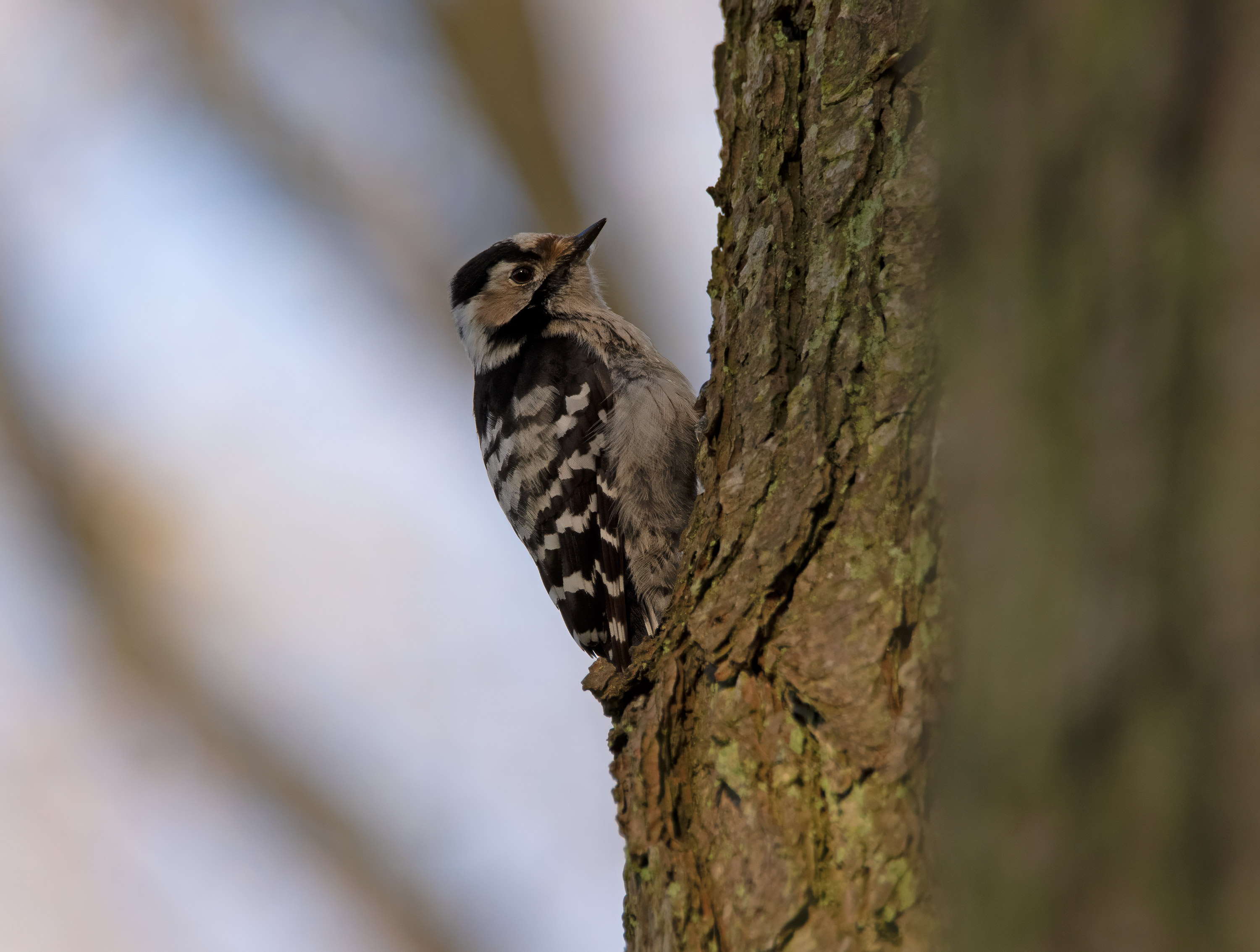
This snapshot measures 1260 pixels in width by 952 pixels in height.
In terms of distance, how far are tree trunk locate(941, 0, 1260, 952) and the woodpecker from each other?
9.44 ft

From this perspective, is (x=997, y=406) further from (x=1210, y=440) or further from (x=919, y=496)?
(x=919, y=496)

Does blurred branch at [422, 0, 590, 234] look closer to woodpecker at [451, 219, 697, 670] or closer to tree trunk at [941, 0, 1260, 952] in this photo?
woodpecker at [451, 219, 697, 670]

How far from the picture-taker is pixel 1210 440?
72cm

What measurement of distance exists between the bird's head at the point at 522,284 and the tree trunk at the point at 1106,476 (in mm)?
4230

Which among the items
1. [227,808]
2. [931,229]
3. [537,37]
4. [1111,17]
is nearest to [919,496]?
[931,229]

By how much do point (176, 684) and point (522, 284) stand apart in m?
3.81

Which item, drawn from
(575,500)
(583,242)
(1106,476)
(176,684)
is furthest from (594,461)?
(176,684)

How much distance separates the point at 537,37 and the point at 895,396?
5.49 metres

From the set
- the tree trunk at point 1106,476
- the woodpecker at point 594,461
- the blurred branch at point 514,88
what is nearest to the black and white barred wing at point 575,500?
the woodpecker at point 594,461

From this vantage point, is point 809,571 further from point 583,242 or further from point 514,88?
point 514,88

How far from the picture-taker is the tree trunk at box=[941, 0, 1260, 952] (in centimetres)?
70

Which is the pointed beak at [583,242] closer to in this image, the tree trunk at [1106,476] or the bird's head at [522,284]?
the bird's head at [522,284]

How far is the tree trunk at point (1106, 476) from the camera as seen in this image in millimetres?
699

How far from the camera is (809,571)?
77.3 inches
